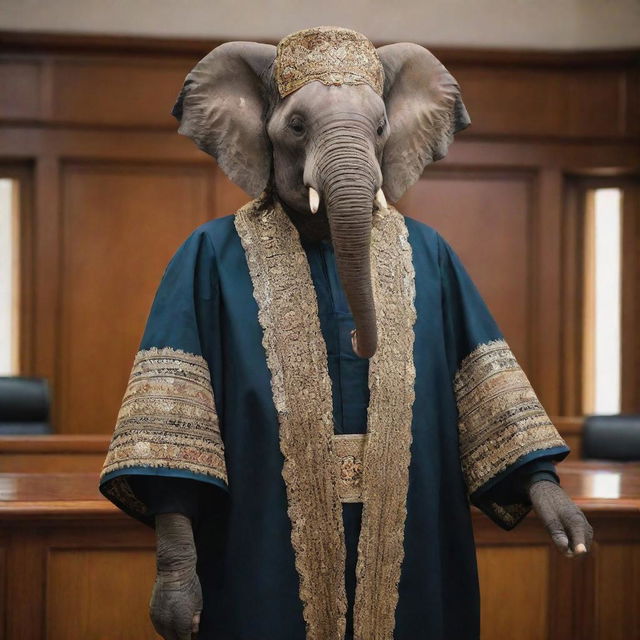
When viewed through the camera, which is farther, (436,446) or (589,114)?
(589,114)

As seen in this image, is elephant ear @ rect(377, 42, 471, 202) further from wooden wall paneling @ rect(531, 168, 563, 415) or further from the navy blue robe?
wooden wall paneling @ rect(531, 168, 563, 415)

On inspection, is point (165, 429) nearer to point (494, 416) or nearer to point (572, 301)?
point (494, 416)

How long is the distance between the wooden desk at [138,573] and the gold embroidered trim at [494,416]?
0.84 metres

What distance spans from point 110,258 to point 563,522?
16.4 ft

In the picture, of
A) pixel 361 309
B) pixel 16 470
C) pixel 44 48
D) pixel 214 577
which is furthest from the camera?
pixel 44 48

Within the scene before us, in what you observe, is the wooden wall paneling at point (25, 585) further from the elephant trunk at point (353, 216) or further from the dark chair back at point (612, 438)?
the dark chair back at point (612, 438)

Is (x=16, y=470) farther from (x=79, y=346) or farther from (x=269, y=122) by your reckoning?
(x=79, y=346)

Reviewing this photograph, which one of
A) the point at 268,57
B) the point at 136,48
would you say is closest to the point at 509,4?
the point at 136,48

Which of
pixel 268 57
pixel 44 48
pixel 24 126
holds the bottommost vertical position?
pixel 268 57

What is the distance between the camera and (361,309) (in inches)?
70.7

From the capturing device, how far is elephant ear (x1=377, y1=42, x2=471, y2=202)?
6.87ft

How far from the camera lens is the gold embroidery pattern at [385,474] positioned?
6.29 ft

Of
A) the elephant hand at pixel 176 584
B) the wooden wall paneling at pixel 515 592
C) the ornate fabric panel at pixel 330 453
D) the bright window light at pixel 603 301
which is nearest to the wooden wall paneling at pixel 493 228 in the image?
the bright window light at pixel 603 301

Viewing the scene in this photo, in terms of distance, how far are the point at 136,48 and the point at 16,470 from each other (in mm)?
3295
